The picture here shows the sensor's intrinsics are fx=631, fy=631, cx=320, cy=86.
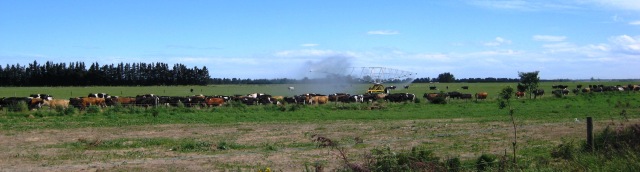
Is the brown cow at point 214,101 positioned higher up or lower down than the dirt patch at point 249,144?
higher up

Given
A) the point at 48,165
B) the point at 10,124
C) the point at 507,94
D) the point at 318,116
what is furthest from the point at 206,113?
the point at 507,94

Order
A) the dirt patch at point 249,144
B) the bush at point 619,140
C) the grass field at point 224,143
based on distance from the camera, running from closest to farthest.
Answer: the bush at point 619,140 < the grass field at point 224,143 < the dirt patch at point 249,144

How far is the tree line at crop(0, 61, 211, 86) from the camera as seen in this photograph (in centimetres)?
14312

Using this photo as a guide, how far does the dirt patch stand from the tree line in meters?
128

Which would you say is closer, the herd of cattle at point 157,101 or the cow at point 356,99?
the herd of cattle at point 157,101

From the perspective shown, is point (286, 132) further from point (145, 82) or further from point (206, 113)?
point (145, 82)

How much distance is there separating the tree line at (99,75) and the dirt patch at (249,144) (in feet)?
419

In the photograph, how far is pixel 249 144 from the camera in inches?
709

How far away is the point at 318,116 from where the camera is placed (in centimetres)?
3228

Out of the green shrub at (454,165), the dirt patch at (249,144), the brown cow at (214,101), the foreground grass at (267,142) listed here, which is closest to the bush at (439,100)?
the brown cow at (214,101)

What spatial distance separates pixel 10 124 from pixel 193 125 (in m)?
7.29

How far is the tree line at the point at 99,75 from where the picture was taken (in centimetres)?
14312

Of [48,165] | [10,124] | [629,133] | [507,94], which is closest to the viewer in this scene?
[507,94]

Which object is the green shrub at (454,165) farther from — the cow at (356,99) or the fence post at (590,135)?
the cow at (356,99)
